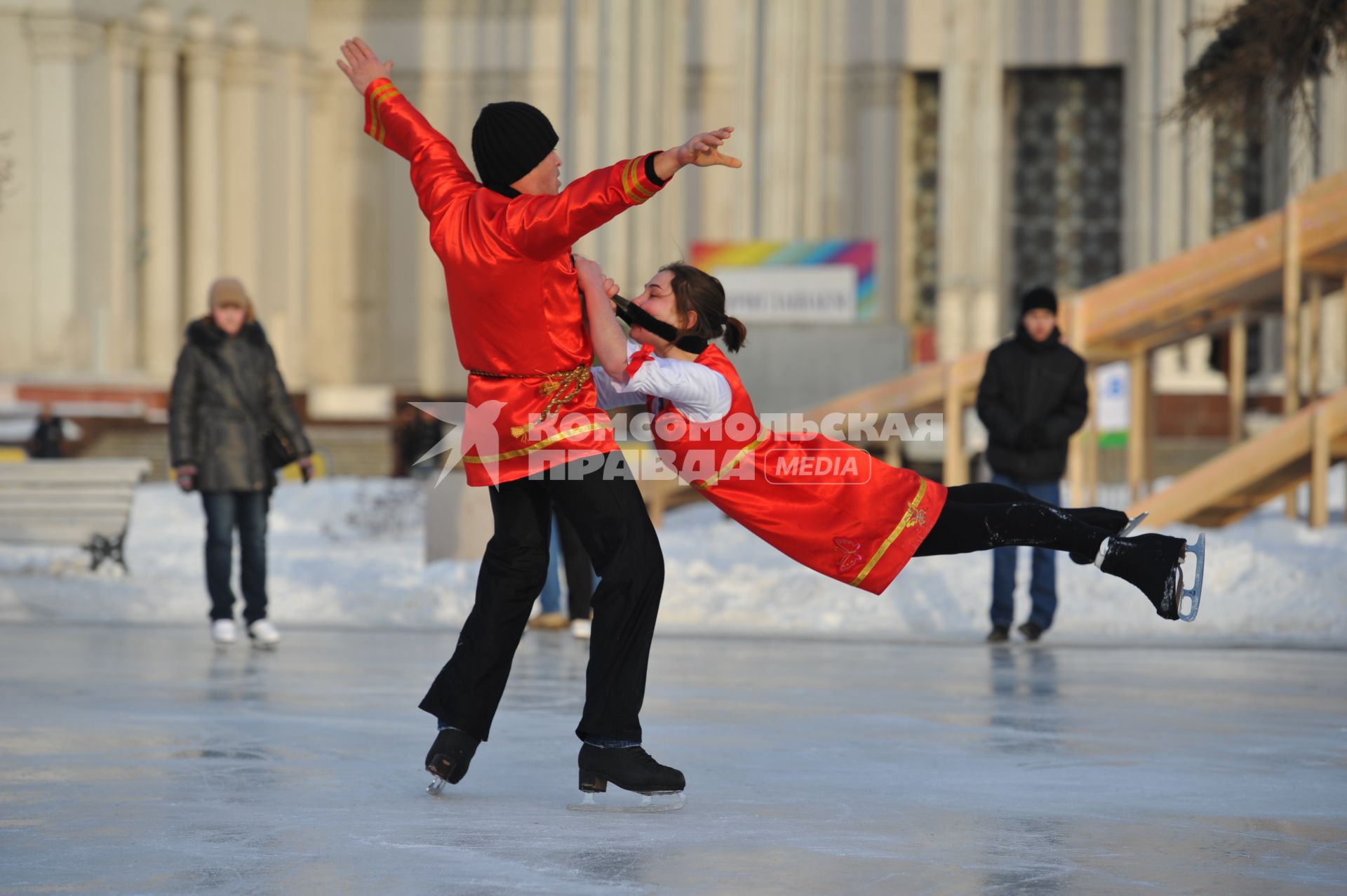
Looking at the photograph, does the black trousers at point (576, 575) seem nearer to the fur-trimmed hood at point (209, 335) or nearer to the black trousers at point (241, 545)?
the black trousers at point (241, 545)

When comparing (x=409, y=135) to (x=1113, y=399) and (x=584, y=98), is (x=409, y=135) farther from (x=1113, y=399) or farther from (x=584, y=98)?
(x=584, y=98)

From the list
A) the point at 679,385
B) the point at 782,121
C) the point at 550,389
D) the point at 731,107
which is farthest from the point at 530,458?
the point at 731,107

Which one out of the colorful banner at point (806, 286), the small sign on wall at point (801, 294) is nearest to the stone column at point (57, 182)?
the colorful banner at point (806, 286)

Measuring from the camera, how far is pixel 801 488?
17.5 ft

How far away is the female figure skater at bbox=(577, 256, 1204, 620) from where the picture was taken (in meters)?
5.34

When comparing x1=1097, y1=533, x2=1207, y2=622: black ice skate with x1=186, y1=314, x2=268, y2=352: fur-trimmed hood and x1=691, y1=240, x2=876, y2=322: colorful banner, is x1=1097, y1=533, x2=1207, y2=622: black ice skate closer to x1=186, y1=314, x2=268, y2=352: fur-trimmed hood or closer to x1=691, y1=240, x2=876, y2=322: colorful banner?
x1=186, y1=314, x2=268, y2=352: fur-trimmed hood

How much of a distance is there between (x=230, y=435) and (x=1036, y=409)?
4.12 metres

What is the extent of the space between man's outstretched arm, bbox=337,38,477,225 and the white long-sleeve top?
622 millimetres

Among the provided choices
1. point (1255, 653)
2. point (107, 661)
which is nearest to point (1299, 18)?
point (1255, 653)

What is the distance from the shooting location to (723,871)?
4.23 m

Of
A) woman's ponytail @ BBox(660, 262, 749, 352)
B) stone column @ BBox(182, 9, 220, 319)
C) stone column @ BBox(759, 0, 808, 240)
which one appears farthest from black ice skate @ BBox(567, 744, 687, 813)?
stone column @ BBox(182, 9, 220, 319)

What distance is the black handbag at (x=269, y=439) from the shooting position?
9.50 meters

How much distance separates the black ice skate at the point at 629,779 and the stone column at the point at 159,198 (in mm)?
30472

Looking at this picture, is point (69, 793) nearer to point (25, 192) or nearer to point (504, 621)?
point (504, 621)
